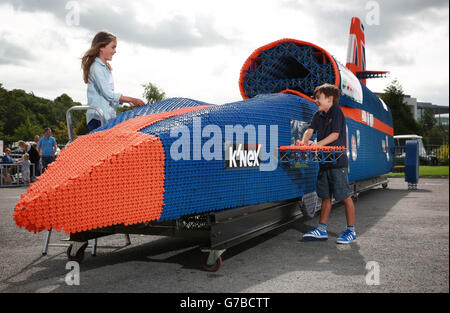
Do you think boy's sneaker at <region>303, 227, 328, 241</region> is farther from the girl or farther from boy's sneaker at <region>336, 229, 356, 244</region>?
the girl

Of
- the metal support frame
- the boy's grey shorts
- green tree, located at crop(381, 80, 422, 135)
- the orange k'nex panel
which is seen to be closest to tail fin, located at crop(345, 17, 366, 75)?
the boy's grey shorts

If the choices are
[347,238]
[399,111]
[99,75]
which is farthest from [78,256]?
[399,111]

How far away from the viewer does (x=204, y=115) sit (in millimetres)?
3244

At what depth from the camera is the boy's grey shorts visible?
4.35 m

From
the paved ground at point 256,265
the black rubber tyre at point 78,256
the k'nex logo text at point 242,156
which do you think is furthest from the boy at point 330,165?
the black rubber tyre at point 78,256

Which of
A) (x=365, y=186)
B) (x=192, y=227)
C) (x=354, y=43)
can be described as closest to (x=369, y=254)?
(x=192, y=227)

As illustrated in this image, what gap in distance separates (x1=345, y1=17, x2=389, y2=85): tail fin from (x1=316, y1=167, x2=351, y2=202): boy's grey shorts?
20.1ft

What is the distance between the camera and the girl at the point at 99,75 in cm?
376

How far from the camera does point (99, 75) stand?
3736 millimetres

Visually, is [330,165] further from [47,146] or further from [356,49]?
[47,146]

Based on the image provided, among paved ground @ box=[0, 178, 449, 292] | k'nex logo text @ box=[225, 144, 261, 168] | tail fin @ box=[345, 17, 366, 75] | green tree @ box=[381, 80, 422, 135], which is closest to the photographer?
paved ground @ box=[0, 178, 449, 292]

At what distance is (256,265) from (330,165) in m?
1.60

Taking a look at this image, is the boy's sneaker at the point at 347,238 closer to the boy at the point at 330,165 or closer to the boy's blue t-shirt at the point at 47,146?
the boy at the point at 330,165
